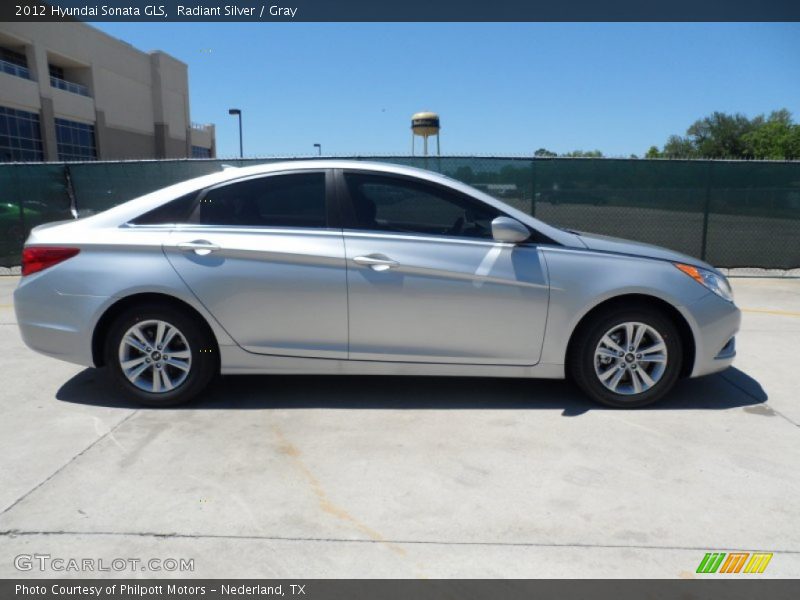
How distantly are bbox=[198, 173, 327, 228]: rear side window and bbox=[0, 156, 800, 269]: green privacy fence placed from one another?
539 cm

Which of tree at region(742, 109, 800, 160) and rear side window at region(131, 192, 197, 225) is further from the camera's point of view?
tree at region(742, 109, 800, 160)

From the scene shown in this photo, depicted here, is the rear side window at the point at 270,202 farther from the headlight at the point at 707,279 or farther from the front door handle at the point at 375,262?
the headlight at the point at 707,279

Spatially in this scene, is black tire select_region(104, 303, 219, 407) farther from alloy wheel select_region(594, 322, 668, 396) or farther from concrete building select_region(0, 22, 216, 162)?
concrete building select_region(0, 22, 216, 162)

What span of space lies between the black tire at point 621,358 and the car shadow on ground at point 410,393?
0.46 ft

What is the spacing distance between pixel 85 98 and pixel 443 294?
4953 centimetres

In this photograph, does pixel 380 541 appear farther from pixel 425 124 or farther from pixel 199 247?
pixel 425 124

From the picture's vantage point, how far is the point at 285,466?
3.39 m

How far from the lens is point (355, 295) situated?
406 cm

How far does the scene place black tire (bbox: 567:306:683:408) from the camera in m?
4.12

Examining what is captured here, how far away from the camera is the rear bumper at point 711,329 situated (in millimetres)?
4121

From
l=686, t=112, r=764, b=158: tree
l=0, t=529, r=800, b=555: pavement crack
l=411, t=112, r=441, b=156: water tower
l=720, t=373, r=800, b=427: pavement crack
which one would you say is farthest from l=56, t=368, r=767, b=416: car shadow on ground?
l=686, t=112, r=764, b=158: tree

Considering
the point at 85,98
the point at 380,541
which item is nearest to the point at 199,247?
the point at 380,541

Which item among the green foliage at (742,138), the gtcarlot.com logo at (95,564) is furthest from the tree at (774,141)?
the gtcarlot.com logo at (95,564)

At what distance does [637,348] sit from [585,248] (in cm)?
76
